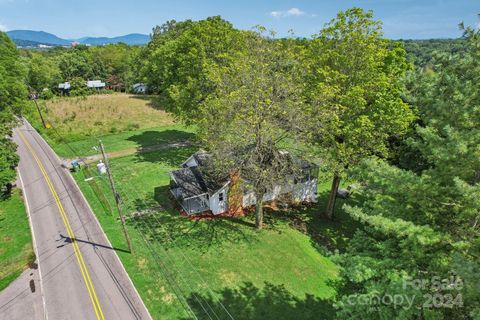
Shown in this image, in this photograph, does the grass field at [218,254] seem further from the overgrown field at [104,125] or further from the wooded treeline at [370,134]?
the overgrown field at [104,125]

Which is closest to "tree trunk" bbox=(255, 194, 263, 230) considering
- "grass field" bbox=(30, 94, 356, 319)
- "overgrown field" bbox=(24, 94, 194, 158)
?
"grass field" bbox=(30, 94, 356, 319)

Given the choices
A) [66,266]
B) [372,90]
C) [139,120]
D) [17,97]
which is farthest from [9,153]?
[372,90]

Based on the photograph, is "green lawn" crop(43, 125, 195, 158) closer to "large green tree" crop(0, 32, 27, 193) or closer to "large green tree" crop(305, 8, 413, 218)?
"large green tree" crop(0, 32, 27, 193)

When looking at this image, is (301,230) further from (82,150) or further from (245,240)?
(82,150)

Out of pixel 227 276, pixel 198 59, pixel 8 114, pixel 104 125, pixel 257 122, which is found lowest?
pixel 227 276

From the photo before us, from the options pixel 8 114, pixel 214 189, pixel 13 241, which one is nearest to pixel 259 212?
pixel 214 189

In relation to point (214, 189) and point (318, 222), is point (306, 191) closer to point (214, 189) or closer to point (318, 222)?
point (318, 222)
